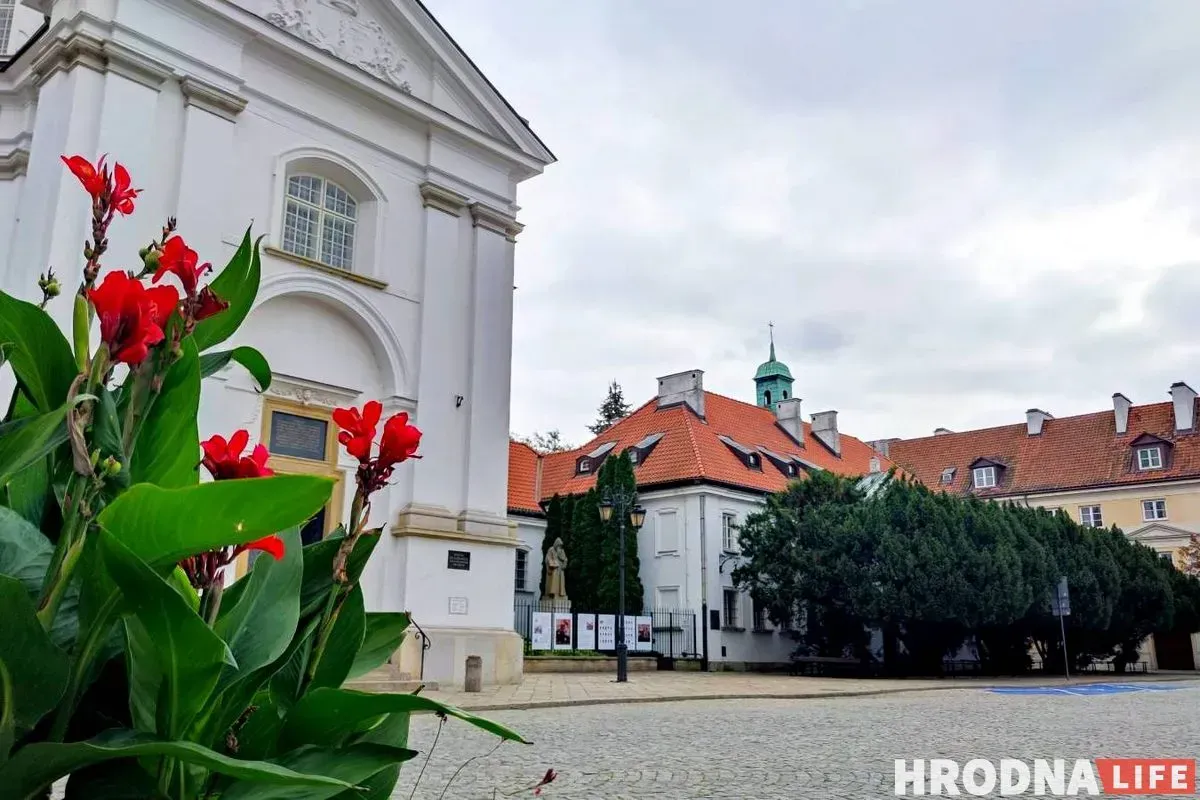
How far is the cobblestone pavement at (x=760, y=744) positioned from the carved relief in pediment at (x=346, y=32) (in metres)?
10.7

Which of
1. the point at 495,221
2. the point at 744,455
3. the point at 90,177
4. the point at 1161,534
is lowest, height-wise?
the point at 90,177

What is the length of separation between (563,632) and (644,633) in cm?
376

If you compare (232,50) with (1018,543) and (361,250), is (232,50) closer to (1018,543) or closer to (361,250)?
(361,250)

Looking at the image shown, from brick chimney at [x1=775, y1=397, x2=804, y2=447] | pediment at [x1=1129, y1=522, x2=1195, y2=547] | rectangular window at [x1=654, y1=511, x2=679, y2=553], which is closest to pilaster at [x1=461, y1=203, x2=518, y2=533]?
rectangular window at [x1=654, y1=511, x2=679, y2=553]

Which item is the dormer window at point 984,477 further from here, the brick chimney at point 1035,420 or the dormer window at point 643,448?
the dormer window at point 643,448

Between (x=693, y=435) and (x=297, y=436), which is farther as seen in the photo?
(x=693, y=435)

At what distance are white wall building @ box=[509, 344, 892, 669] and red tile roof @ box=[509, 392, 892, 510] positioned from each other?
2.1 inches

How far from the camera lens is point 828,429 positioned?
141 feet

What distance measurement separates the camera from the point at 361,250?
635 inches

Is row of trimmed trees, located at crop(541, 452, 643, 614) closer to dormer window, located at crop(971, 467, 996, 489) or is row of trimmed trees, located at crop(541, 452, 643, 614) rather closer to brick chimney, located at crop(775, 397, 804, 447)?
brick chimney, located at crop(775, 397, 804, 447)

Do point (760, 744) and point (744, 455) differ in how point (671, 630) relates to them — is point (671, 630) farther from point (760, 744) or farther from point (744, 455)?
point (760, 744)

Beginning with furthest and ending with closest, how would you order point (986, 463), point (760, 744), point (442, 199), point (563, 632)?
1. point (986, 463)
2. point (563, 632)
3. point (442, 199)
4. point (760, 744)

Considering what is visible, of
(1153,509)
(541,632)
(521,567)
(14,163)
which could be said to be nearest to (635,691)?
(541,632)

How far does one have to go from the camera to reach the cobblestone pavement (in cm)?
678
